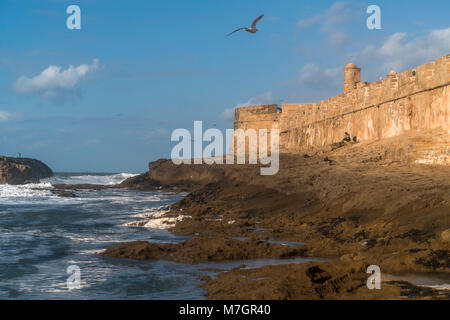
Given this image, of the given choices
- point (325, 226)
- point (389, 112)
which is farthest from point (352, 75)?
point (325, 226)

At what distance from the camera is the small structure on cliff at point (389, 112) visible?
15.6m

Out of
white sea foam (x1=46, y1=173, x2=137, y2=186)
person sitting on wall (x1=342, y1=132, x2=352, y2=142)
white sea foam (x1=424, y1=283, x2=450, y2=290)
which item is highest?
person sitting on wall (x1=342, y1=132, x2=352, y2=142)

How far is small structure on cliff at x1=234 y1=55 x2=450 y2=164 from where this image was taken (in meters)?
15.6

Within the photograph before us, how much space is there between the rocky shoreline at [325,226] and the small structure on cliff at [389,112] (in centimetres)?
116

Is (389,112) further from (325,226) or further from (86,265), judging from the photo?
(86,265)

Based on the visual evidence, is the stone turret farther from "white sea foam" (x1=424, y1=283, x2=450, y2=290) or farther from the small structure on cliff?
"white sea foam" (x1=424, y1=283, x2=450, y2=290)

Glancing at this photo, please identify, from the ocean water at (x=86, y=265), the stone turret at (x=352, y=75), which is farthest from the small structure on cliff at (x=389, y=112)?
the ocean water at (x=86, y=265)

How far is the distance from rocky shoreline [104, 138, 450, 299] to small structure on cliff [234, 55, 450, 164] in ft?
3.79

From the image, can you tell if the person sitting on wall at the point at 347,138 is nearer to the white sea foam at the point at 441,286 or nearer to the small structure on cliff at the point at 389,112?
the small structure on cliff at the point at 389,112

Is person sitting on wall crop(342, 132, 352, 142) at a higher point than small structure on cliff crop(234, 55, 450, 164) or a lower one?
lower

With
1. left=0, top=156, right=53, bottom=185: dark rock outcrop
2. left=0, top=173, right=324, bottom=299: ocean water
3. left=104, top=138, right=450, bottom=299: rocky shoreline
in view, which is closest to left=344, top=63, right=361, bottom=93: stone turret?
left=104, top=138, right=450, bottom=299: rocky shoreline
